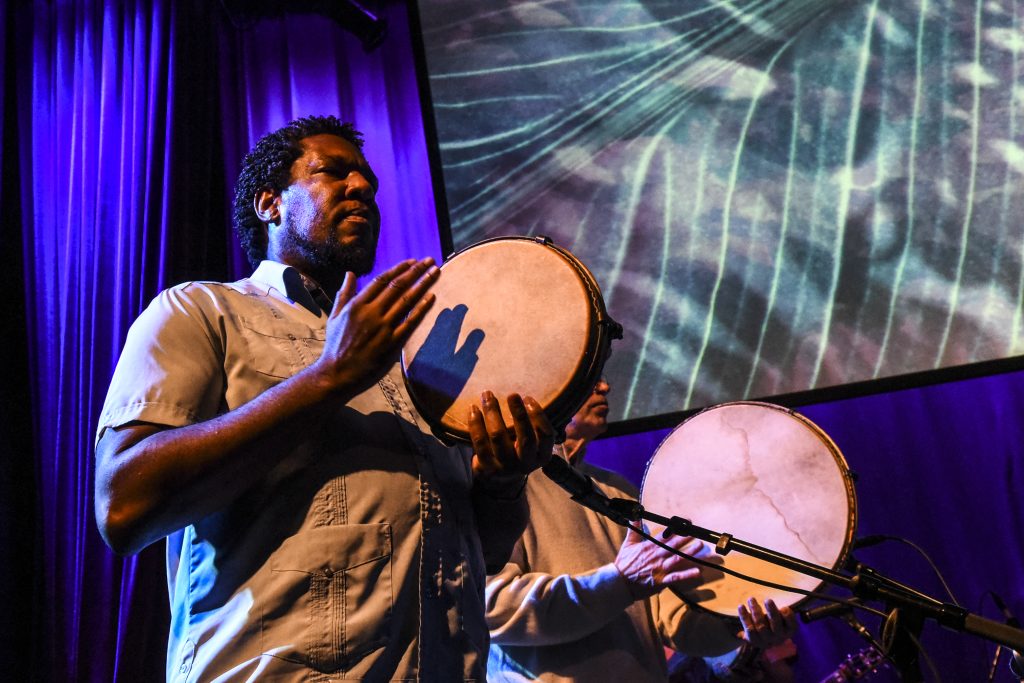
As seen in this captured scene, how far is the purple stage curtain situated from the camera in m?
2.96

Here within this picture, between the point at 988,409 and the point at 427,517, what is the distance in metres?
2.86

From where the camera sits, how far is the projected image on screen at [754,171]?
3.62 metres

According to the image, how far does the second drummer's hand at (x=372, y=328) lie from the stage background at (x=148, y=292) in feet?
6.10

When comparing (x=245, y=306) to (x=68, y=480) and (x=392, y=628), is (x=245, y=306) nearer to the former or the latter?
(x=392, y=628)

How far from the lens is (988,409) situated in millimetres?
3709

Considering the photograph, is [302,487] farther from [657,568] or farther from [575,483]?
[657,568]

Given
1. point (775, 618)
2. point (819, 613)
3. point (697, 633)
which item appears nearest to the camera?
point (819, 613)

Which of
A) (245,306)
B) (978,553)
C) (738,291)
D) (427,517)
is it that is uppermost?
(738,291)

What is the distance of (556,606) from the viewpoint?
2.43m

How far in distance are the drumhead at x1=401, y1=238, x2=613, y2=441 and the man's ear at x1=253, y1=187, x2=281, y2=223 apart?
19.3 inches

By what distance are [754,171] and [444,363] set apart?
7.93 feet

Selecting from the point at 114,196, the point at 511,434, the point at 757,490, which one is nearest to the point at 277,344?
the point at 511,434

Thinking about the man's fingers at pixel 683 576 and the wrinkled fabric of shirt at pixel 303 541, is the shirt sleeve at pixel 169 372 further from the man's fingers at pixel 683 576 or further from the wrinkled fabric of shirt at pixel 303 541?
the man's fingers at pixel 683 576

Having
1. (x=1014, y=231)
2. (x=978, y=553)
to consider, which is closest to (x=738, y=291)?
(x=1014, y=231)
